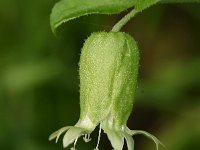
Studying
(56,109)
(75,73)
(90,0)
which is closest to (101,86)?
(90,0)

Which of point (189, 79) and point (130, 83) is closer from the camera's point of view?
point (130, 83)

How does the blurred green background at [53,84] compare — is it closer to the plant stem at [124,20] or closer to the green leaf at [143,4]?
the plant stem at [124,20]

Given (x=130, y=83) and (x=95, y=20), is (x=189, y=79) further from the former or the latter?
(x=130, y=83)

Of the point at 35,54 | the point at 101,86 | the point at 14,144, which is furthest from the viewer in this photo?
the point at 35,54

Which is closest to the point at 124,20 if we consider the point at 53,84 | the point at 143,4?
the point at 143,4

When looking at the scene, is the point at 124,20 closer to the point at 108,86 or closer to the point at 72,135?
the point at 108,86

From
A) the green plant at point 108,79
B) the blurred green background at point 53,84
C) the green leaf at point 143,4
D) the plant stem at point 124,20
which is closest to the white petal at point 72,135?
the green plant at point 108,79

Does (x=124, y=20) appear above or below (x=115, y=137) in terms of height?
above
